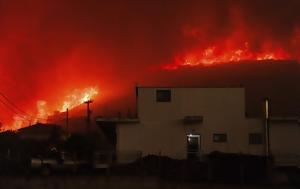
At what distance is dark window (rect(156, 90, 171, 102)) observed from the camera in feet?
184

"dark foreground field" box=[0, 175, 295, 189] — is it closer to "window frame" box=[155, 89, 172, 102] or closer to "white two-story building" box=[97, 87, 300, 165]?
"white two-story building" box=[97, 87, 300, 165]

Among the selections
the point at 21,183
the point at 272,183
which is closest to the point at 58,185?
the point at 21,183

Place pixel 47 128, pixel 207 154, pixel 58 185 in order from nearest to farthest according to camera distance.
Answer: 1. pixel 58 185
2. pixel 207 154
3. pixel 47 128

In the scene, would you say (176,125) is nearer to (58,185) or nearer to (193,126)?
(193,126)

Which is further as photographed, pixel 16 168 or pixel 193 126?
pixel 193 126

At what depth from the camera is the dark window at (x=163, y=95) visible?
56.0m

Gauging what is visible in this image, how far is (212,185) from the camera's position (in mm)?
41906

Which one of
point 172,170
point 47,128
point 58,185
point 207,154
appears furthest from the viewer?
point 47,128

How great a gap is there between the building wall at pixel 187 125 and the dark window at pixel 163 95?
268 millimetres

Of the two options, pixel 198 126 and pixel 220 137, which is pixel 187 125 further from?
pixel 220 137

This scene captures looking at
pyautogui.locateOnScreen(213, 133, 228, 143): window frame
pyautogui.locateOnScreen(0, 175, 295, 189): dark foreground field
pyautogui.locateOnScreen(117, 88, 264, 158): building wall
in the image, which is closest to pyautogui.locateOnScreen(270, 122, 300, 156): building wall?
pyautogui.locateOnScreen(117, 88, 264, 158): building wall

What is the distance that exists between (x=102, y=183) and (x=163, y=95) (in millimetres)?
15720

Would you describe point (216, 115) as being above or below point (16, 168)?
above

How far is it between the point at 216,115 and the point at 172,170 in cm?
1217
